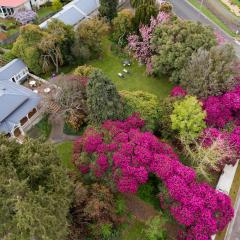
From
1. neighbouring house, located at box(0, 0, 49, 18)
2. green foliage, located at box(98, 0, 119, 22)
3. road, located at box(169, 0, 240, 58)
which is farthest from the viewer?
road, located at box(169, 0, 240, 58)

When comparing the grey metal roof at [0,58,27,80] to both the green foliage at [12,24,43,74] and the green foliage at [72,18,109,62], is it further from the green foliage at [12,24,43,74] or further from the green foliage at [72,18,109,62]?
the green foliage at [72,18,109,62]

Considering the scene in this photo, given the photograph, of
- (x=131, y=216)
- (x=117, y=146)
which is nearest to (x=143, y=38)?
(x=117, y=146)

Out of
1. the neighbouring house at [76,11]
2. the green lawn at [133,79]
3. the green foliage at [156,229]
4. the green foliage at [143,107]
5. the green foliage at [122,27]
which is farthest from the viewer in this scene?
the neighbouring house at [76,11]

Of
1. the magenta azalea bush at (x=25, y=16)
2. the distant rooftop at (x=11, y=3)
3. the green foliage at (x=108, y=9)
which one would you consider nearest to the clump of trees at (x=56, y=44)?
the green foliage at (x=108, y=9)

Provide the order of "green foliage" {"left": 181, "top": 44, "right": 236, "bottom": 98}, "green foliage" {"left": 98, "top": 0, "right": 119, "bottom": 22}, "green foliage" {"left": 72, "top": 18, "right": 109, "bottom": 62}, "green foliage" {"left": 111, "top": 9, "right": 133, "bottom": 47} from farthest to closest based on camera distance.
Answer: "green foliage" {"left": 98, "top": 0, "right": 119, "bottom": 22} < "green foliage" {"left": 111, "top": 9, "right": 133, "bottom": 47} < "green foliage" {"left": 72, "top": 18, "right": 109, "bottom": 62} < "green foliage" {"left": 181, "top": 44, "right": 236, "bottom": 98}

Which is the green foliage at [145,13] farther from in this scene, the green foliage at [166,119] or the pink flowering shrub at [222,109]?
the pink flowering shrub at [222,109]

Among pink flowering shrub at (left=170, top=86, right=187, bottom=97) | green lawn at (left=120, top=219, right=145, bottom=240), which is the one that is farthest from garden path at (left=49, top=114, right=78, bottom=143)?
pink flowering shrub at (left=170, top=86, right=187, bottom=97)
